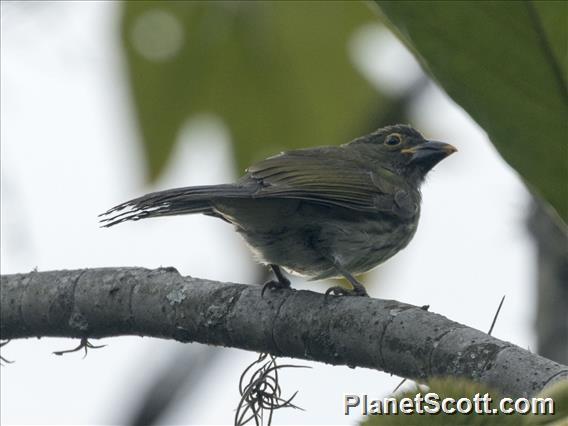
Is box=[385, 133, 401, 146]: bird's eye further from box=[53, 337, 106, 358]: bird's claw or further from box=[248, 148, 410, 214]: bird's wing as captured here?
box=[53, 337, 106, 358]: bird's claw

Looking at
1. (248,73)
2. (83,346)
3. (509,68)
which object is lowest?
(83,346)

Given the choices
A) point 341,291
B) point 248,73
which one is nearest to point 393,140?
point 341,291

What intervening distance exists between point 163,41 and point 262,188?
1069mm

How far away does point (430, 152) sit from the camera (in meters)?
4.76

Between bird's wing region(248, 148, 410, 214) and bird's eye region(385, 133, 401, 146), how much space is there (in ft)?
1.90

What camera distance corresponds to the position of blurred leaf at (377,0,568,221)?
137cm

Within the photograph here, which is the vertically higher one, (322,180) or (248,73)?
(248,73)

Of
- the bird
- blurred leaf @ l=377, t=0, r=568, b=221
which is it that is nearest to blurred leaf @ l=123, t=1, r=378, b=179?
the bird

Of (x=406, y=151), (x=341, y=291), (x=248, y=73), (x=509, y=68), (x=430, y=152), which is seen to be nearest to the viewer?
(x=509, y=68)

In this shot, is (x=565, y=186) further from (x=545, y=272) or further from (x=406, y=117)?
(x=545, y=272)

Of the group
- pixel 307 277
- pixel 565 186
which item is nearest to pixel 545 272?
pixel 307 277

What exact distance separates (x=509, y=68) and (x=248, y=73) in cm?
128

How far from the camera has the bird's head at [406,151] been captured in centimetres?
480

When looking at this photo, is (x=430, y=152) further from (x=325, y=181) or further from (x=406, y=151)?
(x=325, y=181)
